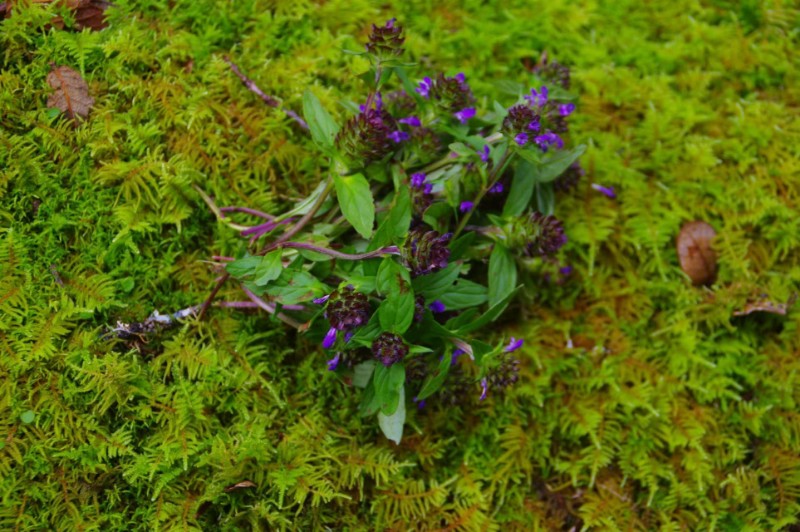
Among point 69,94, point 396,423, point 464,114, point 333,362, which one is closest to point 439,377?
point 396,423

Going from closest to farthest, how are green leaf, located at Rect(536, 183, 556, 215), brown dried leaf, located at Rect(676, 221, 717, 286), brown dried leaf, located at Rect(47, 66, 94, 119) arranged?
brown dried leaf, located at Rect(47, 66, 94, 119) < green leaf, located at Rect(536, 183, 556, 215) < brown dried leaf, located at Rect(676, 221, 717, 286)

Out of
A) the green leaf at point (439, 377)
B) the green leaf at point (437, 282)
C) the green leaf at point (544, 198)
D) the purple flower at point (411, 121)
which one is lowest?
the green leaf at point (439, 377)

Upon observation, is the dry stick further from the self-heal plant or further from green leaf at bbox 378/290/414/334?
green leaf at bbox 378/290/414/334

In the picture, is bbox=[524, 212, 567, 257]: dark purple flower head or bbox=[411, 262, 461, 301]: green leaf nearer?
bbox=[411, 262, 461, 301]: green leaf

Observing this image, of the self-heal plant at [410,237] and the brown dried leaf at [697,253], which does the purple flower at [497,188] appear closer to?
the self-heal plant at [410,237]

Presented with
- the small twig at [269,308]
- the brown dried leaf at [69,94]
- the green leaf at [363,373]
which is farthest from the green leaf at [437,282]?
the brown dried leaf at [69,94]

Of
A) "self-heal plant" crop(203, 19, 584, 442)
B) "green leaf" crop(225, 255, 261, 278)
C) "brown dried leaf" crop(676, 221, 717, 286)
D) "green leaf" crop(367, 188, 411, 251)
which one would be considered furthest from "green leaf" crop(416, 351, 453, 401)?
"brown dried leaf" crop(676, 221, 717, 286)
